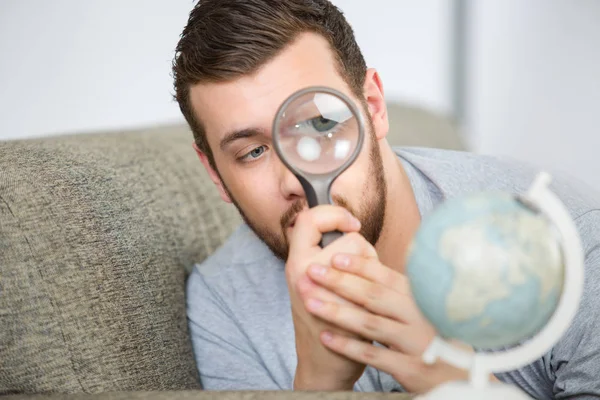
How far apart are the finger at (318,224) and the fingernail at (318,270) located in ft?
0.17

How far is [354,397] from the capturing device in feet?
3.82

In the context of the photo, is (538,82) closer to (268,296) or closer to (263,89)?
(268,296)

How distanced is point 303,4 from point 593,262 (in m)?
0.97

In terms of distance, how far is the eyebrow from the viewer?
5.75 ft

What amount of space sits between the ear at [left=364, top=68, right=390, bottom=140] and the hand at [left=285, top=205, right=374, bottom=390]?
0.70 metres

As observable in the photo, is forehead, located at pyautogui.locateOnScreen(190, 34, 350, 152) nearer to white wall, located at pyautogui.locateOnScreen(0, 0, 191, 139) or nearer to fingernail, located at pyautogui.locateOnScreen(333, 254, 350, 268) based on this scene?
fingernail, located at pyautogui.locateOnScreen(333, 254, 350, 268)

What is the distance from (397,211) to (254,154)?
0.47 meters

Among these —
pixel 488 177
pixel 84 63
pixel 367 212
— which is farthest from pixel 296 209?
pixel 84 63

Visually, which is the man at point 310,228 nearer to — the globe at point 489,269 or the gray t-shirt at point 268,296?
the gray t-shirt at point 268,296

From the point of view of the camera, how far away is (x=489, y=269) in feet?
3.14

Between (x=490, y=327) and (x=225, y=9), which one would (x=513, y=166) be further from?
(x=490, y=327)

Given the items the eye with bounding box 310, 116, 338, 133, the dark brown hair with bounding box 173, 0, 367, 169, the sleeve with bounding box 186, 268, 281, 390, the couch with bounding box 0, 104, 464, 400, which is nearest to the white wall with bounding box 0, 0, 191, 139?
the couch with bounding box 0, 104, 464, 400

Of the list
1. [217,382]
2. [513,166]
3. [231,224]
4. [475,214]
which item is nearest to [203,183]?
[231,224]

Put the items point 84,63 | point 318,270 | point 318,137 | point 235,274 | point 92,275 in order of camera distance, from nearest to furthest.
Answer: point 318,270 → point 318,137 → point 92,275 → point 235,274 → point 84,63
